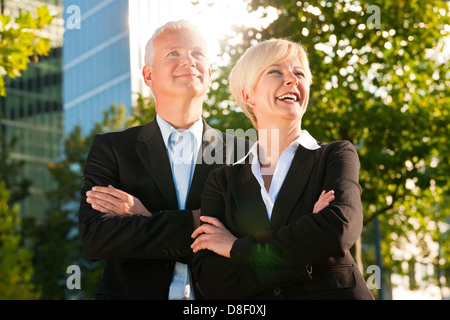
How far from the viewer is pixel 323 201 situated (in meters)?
3.39

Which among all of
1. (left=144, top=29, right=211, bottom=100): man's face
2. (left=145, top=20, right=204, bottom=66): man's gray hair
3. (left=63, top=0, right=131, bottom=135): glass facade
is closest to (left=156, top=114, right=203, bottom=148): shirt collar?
(left=144, top=29, right=211, bottom=100): man's face

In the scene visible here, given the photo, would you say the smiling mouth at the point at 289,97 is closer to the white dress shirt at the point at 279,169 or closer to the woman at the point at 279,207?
the woman at the point at 279,207

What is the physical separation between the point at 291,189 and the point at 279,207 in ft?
0.37

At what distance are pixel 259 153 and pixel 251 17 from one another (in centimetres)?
944

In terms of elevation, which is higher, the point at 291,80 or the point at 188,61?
the point at 188,61

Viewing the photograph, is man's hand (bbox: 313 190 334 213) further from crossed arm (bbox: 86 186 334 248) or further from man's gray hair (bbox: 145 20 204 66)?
man's gray hair (bbox: 145 20 204 66)

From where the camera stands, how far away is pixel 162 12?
5984 mm

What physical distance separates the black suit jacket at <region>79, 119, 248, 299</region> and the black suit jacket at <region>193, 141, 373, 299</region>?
250 millimetres

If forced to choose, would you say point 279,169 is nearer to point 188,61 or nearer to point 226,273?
point 226,273

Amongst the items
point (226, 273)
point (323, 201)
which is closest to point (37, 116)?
point (226, 273)

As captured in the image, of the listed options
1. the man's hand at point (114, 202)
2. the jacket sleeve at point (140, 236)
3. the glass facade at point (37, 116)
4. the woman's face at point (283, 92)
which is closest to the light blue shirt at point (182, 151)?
the jacket sleeve at point (140, 236)
